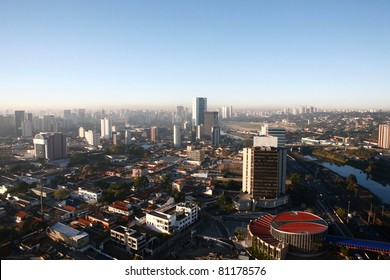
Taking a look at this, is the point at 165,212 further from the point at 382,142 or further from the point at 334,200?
the point at 382,142

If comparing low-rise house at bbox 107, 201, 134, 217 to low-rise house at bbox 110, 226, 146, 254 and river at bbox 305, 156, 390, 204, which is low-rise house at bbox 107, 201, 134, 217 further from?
river at bbox 305, 156, 390, 204

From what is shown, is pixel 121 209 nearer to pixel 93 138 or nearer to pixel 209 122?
pixel 93 138

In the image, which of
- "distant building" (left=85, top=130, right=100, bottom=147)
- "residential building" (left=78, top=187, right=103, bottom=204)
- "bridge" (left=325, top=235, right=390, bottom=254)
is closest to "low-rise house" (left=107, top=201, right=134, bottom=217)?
"residential building" (left=78, top=187, right=103, bottom=204)

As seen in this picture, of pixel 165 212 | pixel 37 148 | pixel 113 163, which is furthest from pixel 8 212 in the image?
pixel 37 148

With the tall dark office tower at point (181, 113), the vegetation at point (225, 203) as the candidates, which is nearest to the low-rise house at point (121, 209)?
the vegetation at point (225, 203)

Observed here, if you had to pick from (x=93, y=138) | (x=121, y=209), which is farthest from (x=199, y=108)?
(x=121, y=209)

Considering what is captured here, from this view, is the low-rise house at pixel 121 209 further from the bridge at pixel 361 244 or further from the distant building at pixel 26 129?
the distant building at pixel 26 129

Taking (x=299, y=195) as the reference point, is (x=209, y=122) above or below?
above
